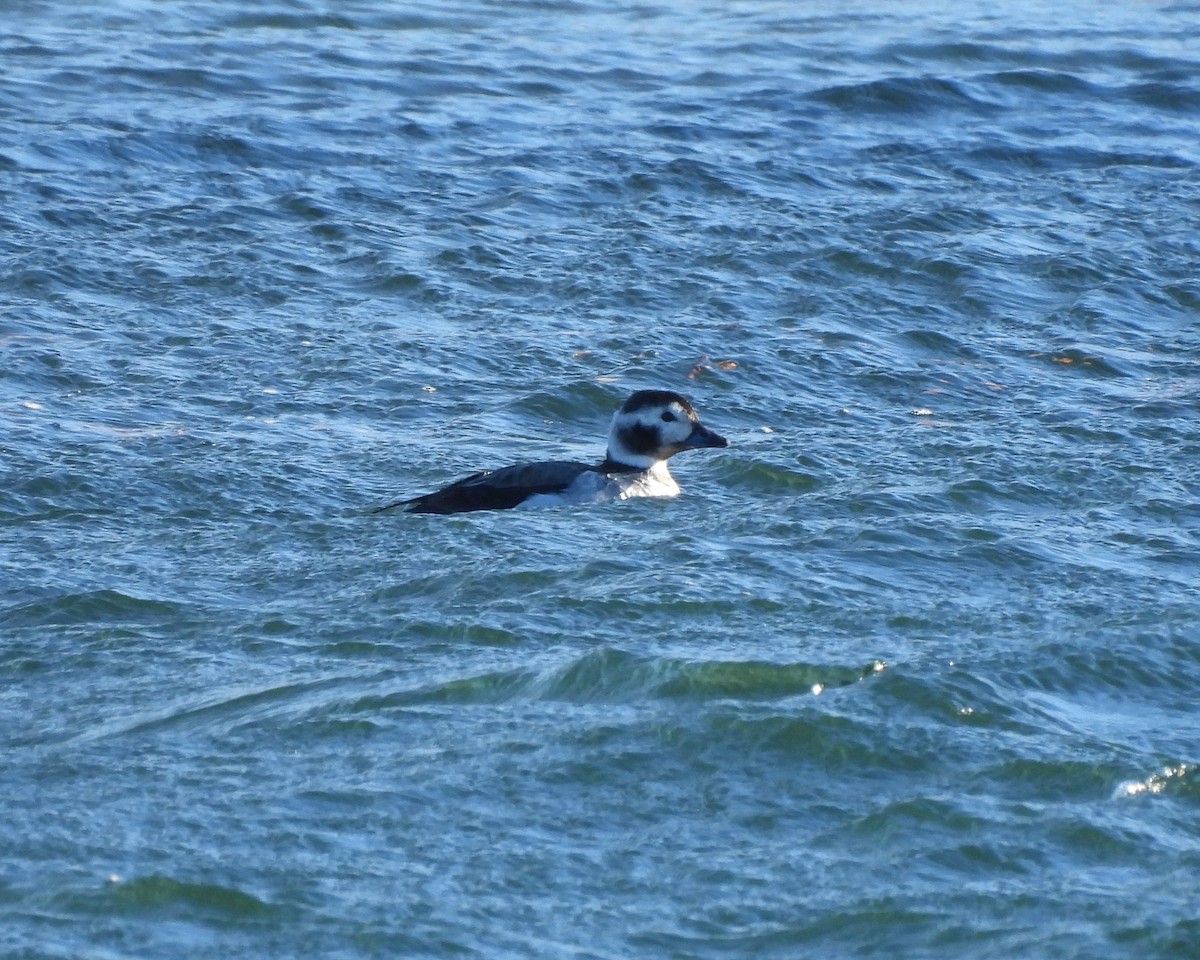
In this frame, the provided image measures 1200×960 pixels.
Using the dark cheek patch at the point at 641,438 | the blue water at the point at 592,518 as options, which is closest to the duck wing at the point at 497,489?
the blue water at the point at 592,518

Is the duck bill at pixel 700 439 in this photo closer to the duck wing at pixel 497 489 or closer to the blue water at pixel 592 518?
the blue water at pixel 592 518

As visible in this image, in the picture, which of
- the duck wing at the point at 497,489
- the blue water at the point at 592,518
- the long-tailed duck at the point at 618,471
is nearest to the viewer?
the blue water at the point at 592,518

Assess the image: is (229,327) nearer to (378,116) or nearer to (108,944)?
(378,116)

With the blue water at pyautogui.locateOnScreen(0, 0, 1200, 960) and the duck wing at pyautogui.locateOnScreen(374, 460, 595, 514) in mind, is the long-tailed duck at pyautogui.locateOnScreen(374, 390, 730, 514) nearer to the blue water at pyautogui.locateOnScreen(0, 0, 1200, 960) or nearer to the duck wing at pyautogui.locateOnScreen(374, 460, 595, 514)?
the duck wing at pyautogui.locateOnScreen(374, 460, 595, 514)

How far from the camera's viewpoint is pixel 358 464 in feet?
34.0

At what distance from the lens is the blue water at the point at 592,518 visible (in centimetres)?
586

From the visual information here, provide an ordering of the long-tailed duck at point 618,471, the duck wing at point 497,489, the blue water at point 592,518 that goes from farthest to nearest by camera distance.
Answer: the long-tailed duck at point 618,471 < the duck wing at point 497,489 < the blue water at point 592,518

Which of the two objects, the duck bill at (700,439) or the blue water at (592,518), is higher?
the blue water at (592,518)

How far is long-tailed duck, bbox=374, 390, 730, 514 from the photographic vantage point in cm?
970

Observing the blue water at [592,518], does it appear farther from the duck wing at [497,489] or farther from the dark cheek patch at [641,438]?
the dark cheek patch at [641,438]

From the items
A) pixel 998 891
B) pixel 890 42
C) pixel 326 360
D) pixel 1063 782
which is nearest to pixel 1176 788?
pixel 1063 782

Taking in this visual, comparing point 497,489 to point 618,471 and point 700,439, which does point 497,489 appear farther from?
point 700,439

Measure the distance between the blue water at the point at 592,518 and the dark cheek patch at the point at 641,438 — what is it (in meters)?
0.37

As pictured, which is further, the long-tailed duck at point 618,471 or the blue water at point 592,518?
the long-tailed duck at point 618,471
